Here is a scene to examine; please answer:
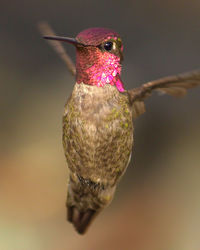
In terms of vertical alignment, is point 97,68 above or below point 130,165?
above

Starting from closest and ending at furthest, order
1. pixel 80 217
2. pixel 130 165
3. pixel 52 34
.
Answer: pixel 52 34 < pixel 80 217 < pixel 130 165

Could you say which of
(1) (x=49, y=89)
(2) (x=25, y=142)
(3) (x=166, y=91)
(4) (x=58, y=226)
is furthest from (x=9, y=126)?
(3) (x=166, y=91)

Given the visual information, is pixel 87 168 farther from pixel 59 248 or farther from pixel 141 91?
pixel 59 248

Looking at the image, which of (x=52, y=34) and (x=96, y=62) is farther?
(x=52, y=34)

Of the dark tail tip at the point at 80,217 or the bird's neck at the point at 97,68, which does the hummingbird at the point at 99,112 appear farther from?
the dark tail tip at the point at 80,217

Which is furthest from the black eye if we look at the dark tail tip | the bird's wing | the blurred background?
the blurred background

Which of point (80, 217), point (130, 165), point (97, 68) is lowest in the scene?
point (130, 165)

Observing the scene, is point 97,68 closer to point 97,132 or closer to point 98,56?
point 98,56

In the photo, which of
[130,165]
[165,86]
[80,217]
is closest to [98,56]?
[165,86]
